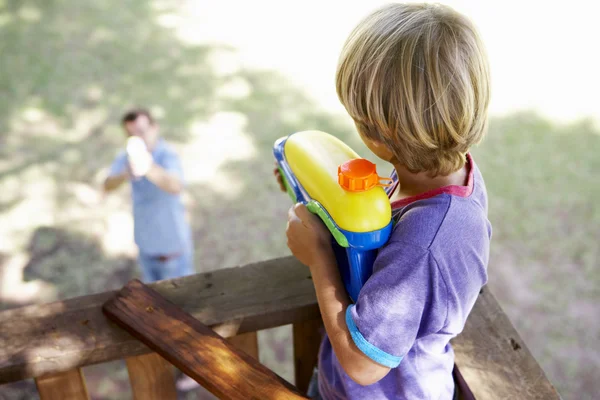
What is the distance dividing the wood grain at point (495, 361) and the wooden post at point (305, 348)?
353 millimetres

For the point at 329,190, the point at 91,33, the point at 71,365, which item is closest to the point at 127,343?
the point at 71,365

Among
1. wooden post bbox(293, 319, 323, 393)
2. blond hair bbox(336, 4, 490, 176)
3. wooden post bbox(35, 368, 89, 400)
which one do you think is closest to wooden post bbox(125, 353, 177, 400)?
wooden post bbox(35, 368, 89, 400)

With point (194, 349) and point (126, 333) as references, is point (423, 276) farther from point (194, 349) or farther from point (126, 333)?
point (126, 333)

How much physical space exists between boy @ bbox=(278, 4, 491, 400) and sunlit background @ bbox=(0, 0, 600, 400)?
5.91 feet

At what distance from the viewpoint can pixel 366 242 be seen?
1184mm

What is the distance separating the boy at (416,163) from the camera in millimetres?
1121

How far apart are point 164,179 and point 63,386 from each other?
137 centimetres

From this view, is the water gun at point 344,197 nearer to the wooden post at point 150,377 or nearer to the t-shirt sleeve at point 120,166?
the wooden post at point 150,377

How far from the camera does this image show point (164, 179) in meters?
2.65

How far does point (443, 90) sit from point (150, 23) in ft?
15.2

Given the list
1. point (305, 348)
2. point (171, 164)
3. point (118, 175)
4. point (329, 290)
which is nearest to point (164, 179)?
point (171, 164)

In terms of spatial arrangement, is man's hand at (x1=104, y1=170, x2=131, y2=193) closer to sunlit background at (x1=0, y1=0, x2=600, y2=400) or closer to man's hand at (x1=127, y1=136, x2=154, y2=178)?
man's hand at (x1=127, y1=136, x2=154, y2=178)

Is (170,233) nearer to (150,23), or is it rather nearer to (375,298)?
(375,298)

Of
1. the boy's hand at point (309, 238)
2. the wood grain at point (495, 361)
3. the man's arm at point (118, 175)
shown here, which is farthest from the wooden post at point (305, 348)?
the man's arm at point (118, 175)
